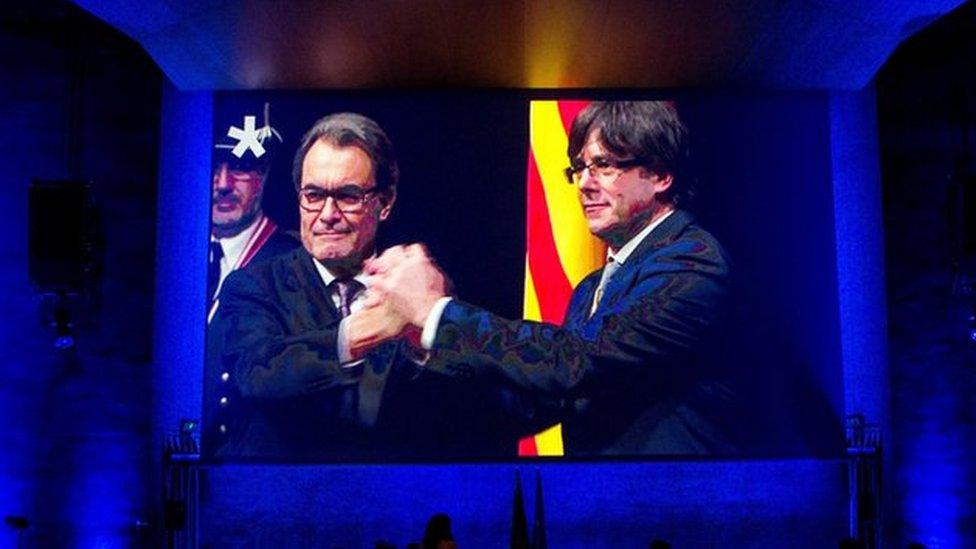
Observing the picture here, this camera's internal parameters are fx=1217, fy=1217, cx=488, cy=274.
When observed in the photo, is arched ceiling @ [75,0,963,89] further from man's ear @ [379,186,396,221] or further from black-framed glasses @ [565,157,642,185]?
man's ear @ [379,186,396,221]

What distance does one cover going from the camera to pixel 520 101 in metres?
10.7

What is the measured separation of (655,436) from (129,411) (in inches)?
174

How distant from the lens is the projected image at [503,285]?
33.4 feet

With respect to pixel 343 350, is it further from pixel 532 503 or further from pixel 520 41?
pixel 520 41

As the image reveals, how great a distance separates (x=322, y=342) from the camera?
10312 millimetres

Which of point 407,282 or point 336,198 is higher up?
point 336,198

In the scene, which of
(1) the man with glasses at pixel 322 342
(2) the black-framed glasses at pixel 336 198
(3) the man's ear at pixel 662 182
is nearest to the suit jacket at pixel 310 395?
(1) the man with glasses at pixel 322 342

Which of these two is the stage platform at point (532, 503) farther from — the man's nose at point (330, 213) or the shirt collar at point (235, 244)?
the man's nose at point (330, 213)

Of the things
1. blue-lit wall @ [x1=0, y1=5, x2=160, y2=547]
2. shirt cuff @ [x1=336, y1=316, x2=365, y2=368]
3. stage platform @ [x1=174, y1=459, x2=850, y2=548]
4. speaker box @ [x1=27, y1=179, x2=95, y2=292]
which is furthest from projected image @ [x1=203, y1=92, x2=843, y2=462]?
speaker box @ [x1=27, y1=179, x2=95, y2=292]

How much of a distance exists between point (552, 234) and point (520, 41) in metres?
1.73

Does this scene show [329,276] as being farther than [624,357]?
Yes

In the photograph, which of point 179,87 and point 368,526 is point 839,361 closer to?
point 368,526

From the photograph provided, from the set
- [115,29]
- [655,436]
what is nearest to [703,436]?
[655,436]

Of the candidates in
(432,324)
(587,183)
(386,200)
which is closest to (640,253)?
(587,183)
